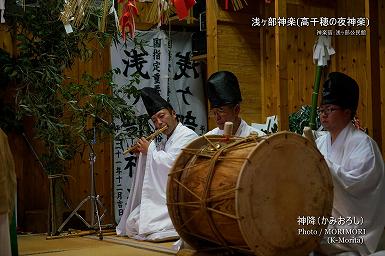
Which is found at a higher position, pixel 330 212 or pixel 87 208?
pixel 330 212

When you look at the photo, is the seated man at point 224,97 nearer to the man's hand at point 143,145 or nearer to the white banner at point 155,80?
the man's hand at point 143,145

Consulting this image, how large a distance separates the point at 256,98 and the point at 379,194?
2801 millimetres

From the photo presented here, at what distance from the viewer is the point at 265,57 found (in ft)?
20.1

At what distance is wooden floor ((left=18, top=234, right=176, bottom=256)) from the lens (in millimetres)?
4371

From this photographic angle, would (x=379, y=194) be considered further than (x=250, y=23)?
No

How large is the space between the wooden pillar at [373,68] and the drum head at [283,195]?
185 cm

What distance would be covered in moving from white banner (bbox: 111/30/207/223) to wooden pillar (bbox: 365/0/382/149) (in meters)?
2.31

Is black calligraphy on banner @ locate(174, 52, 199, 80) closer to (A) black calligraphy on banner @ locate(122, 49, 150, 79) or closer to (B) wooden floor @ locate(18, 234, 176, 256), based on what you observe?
(A) black calligraphy on banner @ locate(122, 49, 150, 79)

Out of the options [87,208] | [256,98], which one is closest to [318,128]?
[256,98]

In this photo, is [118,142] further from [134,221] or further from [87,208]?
[134,221]

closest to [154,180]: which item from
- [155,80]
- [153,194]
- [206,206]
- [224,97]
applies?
[153,194]

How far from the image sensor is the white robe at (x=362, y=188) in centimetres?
336

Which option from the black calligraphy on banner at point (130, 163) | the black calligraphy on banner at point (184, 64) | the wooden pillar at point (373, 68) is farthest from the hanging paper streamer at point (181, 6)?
the black calligraphy on banner at point (184, 64)

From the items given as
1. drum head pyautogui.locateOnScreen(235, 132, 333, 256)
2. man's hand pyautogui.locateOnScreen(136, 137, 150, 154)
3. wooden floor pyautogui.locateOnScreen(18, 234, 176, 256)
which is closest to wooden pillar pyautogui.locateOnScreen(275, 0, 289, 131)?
man's hand pyautogui.locateOnScreen(136, 137, 150, 154)
